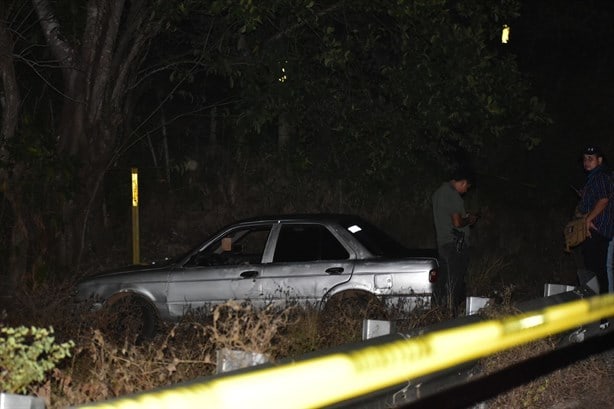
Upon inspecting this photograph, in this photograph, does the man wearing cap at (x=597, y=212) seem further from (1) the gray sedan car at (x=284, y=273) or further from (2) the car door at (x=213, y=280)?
(2) the car door at (x=213, y=280)

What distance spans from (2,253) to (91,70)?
4.45 meters

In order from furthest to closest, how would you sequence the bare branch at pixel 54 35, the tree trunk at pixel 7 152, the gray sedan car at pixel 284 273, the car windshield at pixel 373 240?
1. the bare branch at pixel 54 35
2. the tree trunk at pixel 7 152
3. the car windshield at pixel 373 240
4. the gray sedan car at pixel 284 273

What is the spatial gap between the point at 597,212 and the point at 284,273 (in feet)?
10.7

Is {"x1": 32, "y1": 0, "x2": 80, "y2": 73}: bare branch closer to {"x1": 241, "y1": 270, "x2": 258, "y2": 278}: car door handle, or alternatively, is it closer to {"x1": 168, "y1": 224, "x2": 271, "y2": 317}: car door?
{"x1": 168, "y1": 224, "x2": 271, "y2": 317}: car door

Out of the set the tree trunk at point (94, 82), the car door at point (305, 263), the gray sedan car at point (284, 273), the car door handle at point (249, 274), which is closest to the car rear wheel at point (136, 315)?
the gray sedan car at point (284, 273)

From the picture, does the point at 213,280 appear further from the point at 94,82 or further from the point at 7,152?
the point at 94,82

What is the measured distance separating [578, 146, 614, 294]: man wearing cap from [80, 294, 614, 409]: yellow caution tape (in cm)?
494

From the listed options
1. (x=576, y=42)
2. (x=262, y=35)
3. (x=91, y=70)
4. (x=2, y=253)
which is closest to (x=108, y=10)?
(x=91, y=70)

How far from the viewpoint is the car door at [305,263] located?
1090 centimetres

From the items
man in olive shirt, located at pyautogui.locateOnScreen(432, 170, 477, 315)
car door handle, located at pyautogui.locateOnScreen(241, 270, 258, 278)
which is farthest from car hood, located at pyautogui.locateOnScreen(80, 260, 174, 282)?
man in olive shirt, located at pyautogui.locateOnScreen(432, 170, 477, 315)

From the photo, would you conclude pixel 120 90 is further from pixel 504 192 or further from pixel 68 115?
pixel 504 192

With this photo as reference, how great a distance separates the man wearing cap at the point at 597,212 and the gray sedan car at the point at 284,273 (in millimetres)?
1572

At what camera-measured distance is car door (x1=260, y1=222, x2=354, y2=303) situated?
10.9m

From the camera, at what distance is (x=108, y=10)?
14133 millimetres
